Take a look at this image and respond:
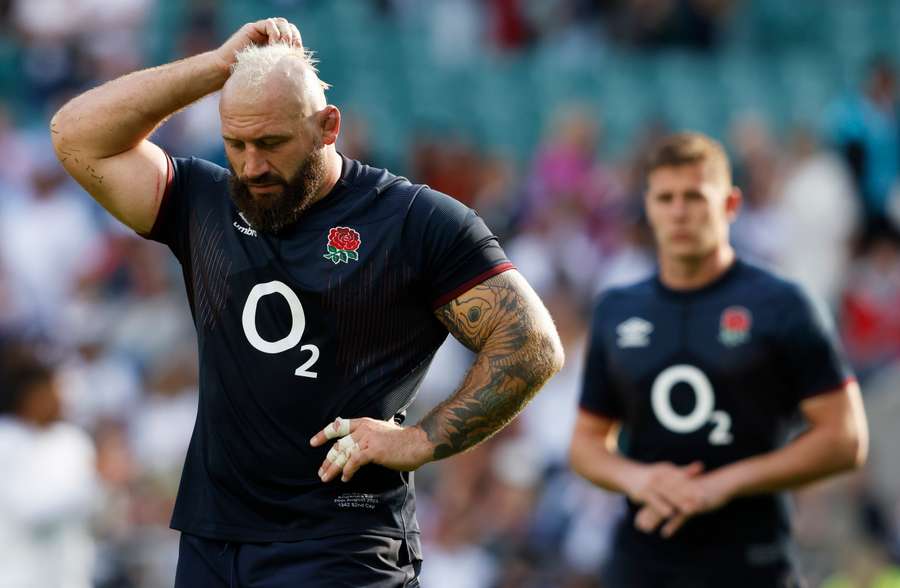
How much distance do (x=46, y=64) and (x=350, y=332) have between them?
11170mm

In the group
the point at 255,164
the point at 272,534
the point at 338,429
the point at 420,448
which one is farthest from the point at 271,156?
the point at 272,534

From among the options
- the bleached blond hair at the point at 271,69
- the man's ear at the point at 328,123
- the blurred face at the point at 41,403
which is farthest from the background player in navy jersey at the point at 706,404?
the blurred face at the point at 41,403

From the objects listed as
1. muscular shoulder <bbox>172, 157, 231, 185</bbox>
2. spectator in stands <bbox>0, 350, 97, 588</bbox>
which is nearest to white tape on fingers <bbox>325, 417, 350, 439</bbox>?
muscular shoulder <bbox>172, 157, 231, 185</bbox>

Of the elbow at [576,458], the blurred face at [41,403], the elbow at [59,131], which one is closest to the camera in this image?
the elbow at [59,131]

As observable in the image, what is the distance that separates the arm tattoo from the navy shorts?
381 millimetres

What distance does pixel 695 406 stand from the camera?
606 centimetres

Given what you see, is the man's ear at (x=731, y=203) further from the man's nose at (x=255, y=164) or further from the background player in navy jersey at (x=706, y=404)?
the man's nose at (x=255, y=164)

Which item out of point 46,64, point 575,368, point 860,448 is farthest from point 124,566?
point 46,64

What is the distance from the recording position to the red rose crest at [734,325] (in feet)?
19.9

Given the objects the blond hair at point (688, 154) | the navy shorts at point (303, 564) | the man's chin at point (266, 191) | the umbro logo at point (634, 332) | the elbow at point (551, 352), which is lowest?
the navy shorts at point (303, 564)

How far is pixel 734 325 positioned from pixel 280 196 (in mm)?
2383

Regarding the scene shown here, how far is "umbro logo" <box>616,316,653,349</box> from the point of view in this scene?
20.5 ft

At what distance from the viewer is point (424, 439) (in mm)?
4363

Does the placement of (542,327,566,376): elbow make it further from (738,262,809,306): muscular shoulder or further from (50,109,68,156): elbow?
(738,262,809,306): muscular shoulder
